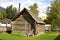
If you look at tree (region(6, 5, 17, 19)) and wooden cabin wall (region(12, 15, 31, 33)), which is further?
tree (region(6, 5, 17, 19))

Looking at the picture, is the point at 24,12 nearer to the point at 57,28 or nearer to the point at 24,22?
the point at 24,22

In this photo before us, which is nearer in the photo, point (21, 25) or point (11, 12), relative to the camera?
point (21, 25)

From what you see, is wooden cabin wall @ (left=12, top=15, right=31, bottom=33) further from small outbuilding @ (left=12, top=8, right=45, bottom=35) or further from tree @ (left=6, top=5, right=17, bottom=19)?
tree @ (left=6, top=5, right=17, bottom=19)

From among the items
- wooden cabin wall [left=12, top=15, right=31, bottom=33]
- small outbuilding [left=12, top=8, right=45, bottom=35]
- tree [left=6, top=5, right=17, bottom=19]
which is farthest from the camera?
tree [left=6, top=5, right=17, bottom=19]

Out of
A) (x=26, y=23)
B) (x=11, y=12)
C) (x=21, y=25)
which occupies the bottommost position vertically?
(x=21, y=25)

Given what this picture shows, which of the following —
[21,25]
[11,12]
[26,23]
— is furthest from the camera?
[11,12]

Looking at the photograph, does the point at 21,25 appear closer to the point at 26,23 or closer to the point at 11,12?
the point at 26,23

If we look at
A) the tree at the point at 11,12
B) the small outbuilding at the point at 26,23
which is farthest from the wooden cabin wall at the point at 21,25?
the tree at the point at 11,12

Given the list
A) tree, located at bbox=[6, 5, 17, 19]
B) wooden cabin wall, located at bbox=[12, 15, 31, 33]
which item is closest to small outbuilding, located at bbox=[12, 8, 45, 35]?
wooden cabin wall, located at bbox=[12, 15, 31, 33]

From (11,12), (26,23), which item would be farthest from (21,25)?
(11,12)

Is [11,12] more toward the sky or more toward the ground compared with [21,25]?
more toward the sky

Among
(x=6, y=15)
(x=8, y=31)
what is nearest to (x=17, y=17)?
(x=8, y=31)

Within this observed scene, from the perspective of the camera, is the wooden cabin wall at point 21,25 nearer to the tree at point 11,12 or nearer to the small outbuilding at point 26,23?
the small outbuilding at point 26,23

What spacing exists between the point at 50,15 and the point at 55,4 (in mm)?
5365
